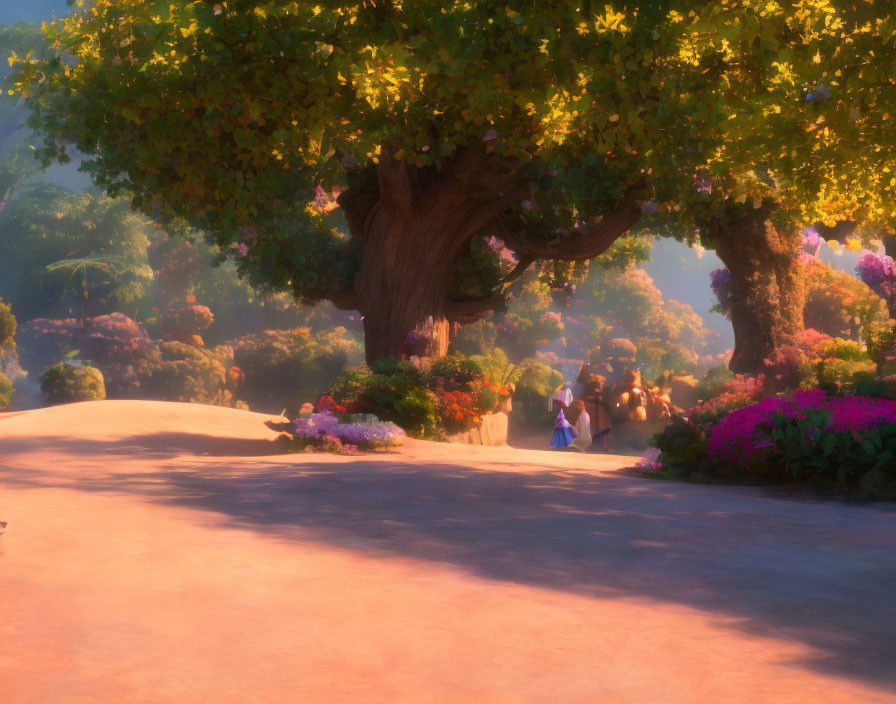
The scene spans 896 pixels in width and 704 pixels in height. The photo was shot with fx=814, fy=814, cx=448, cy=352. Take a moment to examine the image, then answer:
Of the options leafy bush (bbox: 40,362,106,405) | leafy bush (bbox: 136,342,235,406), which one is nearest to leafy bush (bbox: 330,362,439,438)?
leafy bush (bbox: 40,362,106,405)

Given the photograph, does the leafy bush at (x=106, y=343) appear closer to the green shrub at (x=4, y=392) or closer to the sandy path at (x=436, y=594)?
the green shrub at (x=4, y=392)

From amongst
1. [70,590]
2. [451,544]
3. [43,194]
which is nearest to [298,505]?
[451,544]

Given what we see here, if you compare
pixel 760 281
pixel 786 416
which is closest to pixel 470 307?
pixel 760 281

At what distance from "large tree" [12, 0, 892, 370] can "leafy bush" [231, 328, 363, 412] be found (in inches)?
465

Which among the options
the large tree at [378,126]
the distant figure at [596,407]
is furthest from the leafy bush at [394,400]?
the distant figure at [596,407]

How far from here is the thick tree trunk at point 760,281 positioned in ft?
59.4

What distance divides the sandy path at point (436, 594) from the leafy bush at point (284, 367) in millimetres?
22377

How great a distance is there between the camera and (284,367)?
30578 millimetres

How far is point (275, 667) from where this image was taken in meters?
3.00

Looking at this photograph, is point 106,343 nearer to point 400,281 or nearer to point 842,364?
point 400,281

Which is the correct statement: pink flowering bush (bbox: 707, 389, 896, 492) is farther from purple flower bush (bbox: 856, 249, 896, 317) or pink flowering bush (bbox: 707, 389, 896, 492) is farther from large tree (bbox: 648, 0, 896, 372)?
purple flower bush (bbox: 856, 249, 896, 317)

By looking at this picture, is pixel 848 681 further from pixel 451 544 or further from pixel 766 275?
pixel 766 275

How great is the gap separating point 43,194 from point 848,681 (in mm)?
49088

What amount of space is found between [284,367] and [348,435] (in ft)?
61.3
